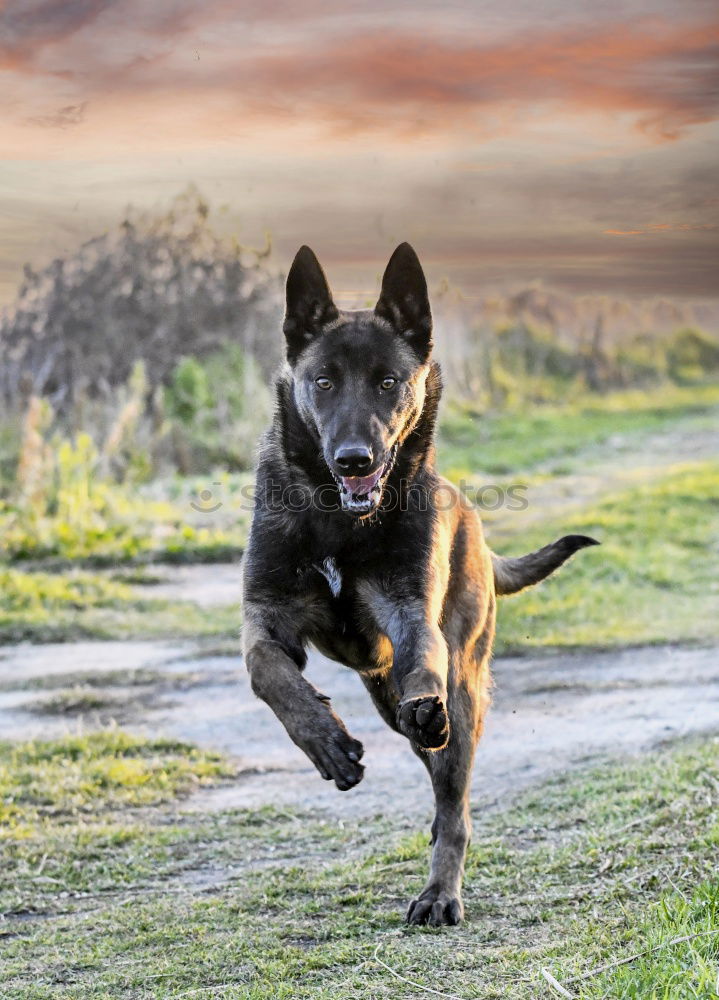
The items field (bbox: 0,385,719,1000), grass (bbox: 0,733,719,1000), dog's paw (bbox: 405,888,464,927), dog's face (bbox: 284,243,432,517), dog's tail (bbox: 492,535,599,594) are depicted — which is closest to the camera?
grass (bbox: 0,733,719,1000)

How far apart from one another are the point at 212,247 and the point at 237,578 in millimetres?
7182

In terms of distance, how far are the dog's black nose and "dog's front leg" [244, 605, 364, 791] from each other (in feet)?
2.12

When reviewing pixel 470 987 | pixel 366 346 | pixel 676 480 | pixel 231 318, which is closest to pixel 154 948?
pixel 470 987

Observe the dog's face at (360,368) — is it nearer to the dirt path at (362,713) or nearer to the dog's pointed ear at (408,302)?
the dog's pointed ear at (408,302)

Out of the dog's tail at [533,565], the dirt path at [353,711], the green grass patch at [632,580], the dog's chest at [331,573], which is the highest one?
the dog's chest at [331,573]

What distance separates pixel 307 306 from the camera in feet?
16.1

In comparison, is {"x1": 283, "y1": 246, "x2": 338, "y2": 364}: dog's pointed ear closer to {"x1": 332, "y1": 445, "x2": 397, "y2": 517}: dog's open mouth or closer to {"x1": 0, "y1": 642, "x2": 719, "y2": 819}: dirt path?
{"x1": 332, "y1": 445, "x2": 397, "y2": 517}: dog's open mouth

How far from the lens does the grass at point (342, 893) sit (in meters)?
4.12

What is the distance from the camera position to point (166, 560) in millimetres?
12469

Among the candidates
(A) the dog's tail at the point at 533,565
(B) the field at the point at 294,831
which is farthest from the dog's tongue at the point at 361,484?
(B) the field at the point at 294,831

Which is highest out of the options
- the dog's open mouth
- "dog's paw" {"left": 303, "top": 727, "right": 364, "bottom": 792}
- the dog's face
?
the dog's face

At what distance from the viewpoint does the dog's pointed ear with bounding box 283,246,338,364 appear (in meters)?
4.89

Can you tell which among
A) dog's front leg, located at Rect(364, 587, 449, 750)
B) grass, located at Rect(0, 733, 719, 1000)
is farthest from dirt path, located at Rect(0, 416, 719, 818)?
dog's front leg, located at Rect(364, 587, 449, 750)

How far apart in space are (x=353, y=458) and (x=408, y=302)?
2.91 ft
